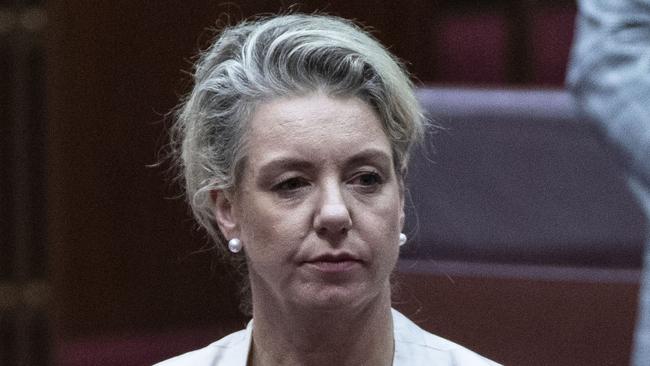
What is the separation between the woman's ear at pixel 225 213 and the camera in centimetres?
240

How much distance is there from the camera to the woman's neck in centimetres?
228

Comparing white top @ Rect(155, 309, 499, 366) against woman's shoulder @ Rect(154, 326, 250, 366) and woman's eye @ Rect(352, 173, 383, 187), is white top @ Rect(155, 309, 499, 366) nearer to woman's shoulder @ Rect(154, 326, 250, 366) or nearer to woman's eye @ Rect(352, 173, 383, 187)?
woman's shoulder @ Rect(154, 326, 250, 366)

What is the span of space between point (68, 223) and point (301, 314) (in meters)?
1.55

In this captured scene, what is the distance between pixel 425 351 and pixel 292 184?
0.39 meters

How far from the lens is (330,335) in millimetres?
2297

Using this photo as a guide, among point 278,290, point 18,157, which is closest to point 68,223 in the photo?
point 18,157

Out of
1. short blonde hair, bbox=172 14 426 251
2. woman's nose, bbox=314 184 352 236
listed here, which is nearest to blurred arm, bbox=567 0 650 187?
woman's nose, bbox=314 184 352 236

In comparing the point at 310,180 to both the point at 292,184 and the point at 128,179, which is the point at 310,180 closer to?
the point at 292,184

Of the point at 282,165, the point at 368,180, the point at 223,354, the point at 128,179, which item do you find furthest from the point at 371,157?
the point at 128,179

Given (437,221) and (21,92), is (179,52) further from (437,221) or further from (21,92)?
(437,221)

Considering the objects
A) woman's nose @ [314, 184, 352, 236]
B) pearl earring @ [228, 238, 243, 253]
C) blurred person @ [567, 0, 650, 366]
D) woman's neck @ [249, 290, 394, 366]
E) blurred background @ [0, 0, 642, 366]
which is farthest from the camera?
blurred background @ [0, 0, 642, 366]

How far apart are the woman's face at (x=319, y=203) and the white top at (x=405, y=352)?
13 centimetres

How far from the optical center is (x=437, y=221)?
10.7ft

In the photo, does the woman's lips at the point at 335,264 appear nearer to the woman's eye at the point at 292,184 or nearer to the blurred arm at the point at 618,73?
the woman's eye at the point at 292,184
